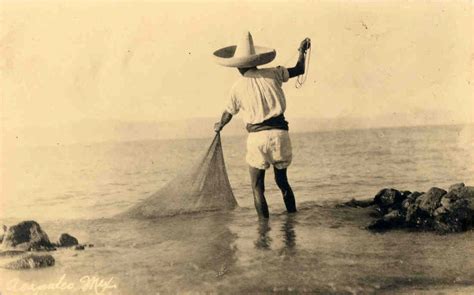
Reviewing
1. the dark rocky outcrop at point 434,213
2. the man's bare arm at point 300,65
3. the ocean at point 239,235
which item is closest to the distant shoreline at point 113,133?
the ocean at point 239,235

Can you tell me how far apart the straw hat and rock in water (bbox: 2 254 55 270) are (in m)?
2.59

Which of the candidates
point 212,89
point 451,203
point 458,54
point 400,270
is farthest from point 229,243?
point 458,54

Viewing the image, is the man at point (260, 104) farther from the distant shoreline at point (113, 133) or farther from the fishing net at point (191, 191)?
the distant shoreline at point (113, 133)

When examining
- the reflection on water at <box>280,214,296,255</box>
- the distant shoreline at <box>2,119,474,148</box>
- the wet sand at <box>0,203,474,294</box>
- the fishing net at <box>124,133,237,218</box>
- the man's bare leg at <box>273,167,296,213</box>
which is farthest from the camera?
the distant shoreline at <box>2,119,474,148</box>

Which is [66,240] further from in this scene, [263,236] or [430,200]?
[430,200]

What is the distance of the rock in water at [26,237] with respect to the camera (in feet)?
17.0

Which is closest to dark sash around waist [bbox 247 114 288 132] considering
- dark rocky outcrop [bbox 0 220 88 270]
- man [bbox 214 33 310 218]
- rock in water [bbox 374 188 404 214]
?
man [bbox 214 33 310 218]

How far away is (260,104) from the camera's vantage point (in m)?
5.46

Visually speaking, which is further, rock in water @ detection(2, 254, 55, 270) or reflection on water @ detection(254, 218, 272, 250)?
rock in water @ detection(2, 254, 55, 270)

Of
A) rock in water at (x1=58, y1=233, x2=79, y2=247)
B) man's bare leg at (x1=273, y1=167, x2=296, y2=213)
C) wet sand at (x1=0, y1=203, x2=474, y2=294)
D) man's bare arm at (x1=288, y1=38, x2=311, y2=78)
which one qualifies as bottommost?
wet sand at (x1=0, y1=203, x2=474, y2=294)

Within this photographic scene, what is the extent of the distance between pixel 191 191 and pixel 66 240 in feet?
4.99

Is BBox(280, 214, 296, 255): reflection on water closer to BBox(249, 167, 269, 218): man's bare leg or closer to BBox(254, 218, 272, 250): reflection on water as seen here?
BBox(254, 218, 272, 250): reflection on water

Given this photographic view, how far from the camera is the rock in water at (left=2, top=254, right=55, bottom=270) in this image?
4840mm

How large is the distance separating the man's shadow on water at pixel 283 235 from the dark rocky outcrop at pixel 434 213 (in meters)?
0.81
